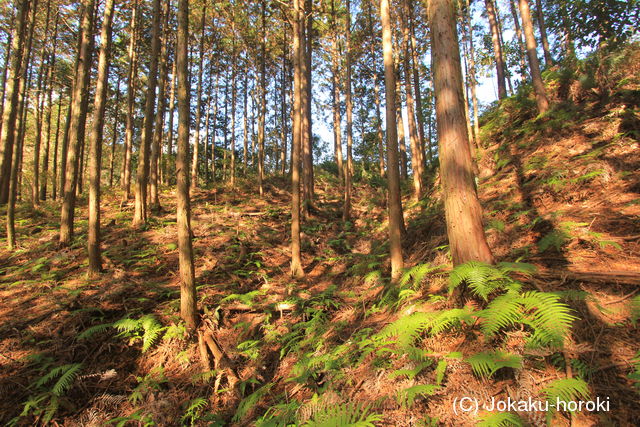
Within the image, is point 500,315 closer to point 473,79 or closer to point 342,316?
point 342,316

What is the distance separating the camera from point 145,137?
9.82 meters

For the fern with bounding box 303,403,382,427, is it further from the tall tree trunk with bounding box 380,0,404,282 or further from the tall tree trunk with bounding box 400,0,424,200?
the tall tree trunk with bounding box 400,0,424,200

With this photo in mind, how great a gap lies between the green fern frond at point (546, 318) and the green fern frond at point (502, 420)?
0.64 m

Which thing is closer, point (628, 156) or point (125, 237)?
point (628, 156)

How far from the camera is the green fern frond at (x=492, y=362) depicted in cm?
216

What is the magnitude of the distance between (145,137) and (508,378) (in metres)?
11.7

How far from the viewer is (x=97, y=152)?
22.5 feet

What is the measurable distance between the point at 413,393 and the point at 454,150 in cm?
269

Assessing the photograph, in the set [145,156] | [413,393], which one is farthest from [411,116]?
[413,393]

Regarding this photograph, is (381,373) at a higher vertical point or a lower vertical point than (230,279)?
lower

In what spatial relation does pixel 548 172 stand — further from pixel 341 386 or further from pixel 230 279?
pixel 230 279

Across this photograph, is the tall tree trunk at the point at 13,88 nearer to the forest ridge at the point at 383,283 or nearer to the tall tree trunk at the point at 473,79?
the forest ridge at the point at 383,283

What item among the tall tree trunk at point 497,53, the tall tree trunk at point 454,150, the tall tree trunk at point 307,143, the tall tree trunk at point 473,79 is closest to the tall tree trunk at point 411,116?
the tall tree trunk at point 473,79

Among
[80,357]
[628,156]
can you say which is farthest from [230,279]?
[628,156]
